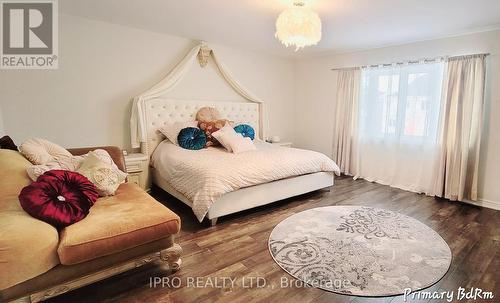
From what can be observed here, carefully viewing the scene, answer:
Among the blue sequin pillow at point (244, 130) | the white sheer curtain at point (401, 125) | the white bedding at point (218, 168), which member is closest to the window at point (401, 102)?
the white sheer curtain at point (401, 125)

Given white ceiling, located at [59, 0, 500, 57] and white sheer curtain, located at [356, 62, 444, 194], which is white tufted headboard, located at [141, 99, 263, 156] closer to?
white ceiling, located at [59, 0, 500, 57]

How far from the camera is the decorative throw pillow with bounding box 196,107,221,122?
4.13 meters

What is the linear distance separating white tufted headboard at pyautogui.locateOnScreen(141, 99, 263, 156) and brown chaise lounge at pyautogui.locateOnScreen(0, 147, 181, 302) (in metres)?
1.78

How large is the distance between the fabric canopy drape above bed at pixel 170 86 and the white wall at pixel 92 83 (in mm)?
151

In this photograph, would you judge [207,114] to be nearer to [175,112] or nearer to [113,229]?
[175,112]

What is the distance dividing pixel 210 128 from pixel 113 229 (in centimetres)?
251

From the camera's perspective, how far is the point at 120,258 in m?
1.69

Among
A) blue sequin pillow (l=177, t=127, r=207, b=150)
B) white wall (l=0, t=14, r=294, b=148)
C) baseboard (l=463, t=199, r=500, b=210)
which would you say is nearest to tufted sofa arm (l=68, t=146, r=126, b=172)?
white wall (l=0, t=14, r=294, b=148)

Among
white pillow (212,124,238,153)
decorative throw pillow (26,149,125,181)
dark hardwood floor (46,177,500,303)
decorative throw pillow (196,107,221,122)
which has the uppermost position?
decorative throw pillow (196,107,221,122)

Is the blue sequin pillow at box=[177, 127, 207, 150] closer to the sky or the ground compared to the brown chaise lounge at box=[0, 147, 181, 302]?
closer to the sky

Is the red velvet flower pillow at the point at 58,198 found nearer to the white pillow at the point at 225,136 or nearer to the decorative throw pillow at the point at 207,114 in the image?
the white pillow at the point at 225,136

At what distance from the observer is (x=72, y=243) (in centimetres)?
145

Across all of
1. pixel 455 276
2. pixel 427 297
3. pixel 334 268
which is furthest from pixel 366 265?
pixel 455 276

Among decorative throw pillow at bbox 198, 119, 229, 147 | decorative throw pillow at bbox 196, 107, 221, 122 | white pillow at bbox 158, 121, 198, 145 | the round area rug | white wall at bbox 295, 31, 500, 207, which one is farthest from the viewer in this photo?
decorative throw pillow at bbox 196, 107, 221, 122
